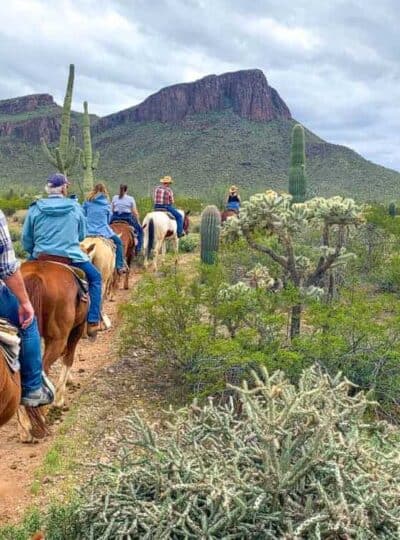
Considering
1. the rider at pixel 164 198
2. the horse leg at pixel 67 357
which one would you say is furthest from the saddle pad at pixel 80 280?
the rider at pixel 164 198

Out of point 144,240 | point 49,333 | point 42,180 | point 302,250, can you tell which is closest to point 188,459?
point 49,333

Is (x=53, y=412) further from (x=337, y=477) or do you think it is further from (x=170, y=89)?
(x=170, y=89)

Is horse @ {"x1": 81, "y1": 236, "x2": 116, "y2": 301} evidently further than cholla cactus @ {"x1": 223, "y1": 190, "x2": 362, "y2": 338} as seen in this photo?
Yes

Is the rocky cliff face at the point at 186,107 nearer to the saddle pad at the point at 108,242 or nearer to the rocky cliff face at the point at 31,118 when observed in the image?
the rocky cliff face at the point at 31,118

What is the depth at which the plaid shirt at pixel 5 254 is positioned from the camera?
3535mm

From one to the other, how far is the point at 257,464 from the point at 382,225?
40.1 feet

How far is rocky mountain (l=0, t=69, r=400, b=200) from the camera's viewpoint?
51.7 meters

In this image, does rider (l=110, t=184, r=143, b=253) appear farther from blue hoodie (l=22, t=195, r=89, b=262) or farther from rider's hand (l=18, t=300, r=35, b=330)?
rider's hand (l=18, t=300, r=35, b=330)

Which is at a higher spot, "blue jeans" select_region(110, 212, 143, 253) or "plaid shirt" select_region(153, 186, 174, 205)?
"plaid shirt" select_region(153, 186, 174, 205)

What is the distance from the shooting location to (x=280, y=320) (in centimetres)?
641

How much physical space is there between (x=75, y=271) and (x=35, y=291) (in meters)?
0.85

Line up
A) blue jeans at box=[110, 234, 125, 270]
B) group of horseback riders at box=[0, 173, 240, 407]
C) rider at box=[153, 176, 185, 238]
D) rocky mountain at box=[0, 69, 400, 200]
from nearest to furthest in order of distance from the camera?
group of horseback riders at box=[0, 173, 240, 407]
blue jeans at box=[110, 234, 125, 270]
rider at box=[153, 176, 185, 238]
rocky mountain at box=[0, 69, 400, 200]

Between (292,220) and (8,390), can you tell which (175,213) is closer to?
(292,220)

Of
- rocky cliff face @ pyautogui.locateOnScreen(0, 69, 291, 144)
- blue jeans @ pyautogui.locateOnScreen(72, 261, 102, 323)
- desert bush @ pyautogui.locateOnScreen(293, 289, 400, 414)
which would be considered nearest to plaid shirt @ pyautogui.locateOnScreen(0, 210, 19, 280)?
blue jeans @ pyautogui.locateOnScreen(72, 261, 102, 323)
